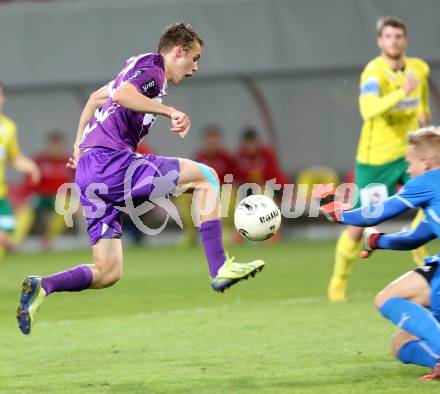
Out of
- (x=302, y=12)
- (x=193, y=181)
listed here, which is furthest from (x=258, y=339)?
(x=302, y=12)

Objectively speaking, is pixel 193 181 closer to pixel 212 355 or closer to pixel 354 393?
pixel 212 355

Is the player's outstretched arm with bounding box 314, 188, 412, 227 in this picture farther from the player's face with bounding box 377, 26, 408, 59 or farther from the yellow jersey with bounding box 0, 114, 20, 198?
the yellow jersey with bounding box 0, 114, 20, 198

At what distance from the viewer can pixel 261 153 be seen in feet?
57.9

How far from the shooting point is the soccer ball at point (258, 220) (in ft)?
22.6

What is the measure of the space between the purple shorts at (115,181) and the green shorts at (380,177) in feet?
10.5

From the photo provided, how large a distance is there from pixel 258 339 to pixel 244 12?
982cm

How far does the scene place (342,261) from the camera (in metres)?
9.91

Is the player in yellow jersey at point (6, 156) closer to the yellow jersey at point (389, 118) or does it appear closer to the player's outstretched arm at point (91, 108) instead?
the yellow jersey at point (389, 118)

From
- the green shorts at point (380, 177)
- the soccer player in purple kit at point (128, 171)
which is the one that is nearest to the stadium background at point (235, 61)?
the green shorts at point (380, 177)

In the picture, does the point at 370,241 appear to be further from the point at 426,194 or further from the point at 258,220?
the point at 258,220

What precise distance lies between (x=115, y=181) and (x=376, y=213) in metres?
1.65

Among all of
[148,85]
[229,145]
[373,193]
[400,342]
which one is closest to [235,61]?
[229,145]

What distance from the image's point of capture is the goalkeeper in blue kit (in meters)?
6.00

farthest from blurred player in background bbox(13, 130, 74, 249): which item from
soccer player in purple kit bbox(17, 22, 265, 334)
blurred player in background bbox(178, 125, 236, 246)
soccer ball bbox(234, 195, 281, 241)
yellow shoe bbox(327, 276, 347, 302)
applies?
soccer ball bbox(234, 195, 281, 241)
